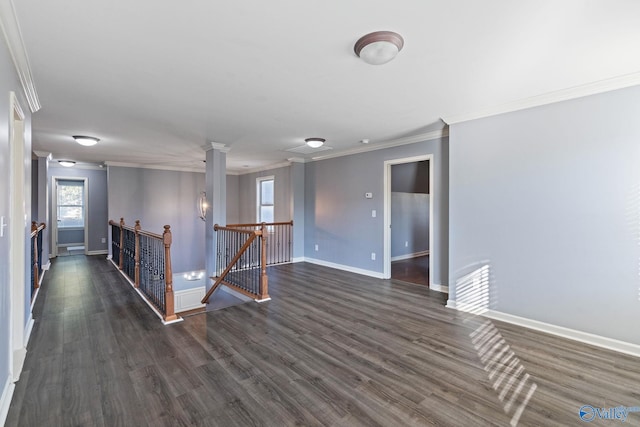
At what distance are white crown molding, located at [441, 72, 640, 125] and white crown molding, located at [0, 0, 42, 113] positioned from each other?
4006 mm

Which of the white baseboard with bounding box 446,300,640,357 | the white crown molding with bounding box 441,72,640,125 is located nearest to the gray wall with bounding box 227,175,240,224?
the white crown molding with bounding box 441,72,640,125

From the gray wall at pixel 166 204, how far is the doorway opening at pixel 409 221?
18.7 feet

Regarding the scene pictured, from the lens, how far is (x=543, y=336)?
2914 mm

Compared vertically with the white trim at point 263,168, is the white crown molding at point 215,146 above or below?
below

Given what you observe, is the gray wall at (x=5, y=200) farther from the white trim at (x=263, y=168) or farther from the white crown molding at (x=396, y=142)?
the white trim at (x=263, y=168)

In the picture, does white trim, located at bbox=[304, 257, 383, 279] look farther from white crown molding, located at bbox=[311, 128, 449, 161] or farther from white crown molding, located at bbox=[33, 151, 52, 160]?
white crown molding, located at bbox=[33, 151, 52, 160]

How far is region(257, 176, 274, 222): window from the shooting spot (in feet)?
27.0

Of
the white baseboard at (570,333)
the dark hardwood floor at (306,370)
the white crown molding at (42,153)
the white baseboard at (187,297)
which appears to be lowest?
the white baseboard at (187,297)

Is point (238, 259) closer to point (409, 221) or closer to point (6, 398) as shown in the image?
point (6, 398)

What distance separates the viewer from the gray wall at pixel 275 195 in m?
7.36

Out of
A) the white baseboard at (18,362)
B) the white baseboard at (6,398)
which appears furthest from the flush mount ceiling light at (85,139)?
the white baseboard at (6,398)

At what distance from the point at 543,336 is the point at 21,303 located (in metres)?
4.88

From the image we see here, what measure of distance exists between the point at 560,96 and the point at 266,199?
691 centimetres

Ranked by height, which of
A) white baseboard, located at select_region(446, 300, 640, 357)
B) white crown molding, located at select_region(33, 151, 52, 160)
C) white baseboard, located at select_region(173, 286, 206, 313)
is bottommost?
white baseboard, located at select_region(173, 286, 206, 313)
